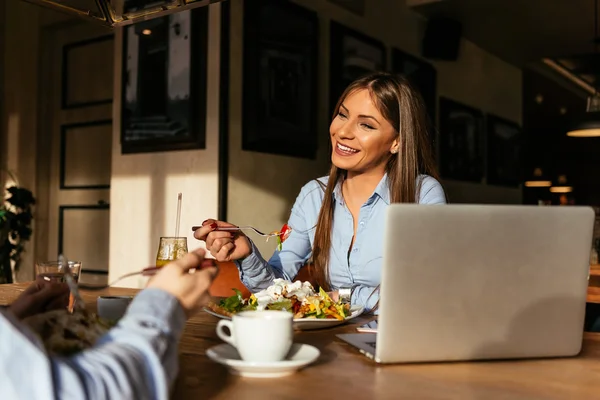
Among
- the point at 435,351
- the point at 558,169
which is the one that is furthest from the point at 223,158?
the point at 558,169

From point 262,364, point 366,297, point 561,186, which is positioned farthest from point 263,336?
point 561,186

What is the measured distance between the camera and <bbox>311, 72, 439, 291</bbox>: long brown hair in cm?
181

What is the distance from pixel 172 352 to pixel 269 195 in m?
2.44

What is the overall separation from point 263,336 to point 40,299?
0.32 meters

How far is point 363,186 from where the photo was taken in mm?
1912

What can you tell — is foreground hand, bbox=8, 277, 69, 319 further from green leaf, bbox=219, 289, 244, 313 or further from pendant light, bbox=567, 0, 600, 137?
pendant light, bbox=567, 0, 600, 137

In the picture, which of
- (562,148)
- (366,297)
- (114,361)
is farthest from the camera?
(562,148)

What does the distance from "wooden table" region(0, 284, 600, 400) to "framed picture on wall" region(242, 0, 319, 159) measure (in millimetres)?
2117

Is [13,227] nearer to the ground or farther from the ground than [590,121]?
nearer to the ground

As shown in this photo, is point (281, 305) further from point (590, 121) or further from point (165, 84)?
point (590, 121)

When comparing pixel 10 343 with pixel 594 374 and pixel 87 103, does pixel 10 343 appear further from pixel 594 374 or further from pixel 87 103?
pixel 87 103

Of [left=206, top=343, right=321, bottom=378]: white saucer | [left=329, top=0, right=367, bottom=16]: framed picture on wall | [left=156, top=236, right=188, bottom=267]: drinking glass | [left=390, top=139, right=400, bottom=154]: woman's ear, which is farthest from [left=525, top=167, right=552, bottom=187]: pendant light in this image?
[left=206, top=343, right=321, bottom=378]: white saucer

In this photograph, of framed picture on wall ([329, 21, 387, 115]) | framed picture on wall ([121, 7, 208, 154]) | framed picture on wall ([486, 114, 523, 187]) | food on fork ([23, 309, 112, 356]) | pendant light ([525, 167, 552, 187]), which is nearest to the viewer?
food on fork ([23, 309, 112, 356])

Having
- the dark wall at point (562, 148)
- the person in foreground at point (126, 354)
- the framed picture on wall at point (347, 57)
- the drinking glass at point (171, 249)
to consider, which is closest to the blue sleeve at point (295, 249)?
the drinking glass at point (171, 249)
